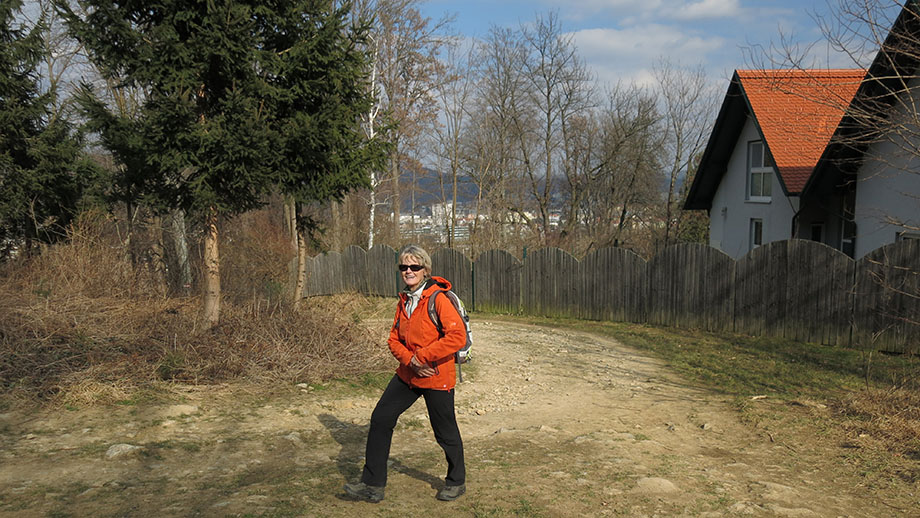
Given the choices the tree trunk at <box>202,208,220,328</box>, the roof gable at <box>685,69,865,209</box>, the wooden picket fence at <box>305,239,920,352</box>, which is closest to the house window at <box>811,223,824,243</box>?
the roof gable at <box>685,69,865,209</box>

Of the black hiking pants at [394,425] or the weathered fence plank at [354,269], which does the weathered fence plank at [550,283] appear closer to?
the weathered fence plank at [354,269]

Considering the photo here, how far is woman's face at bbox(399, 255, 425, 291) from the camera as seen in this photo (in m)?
4.68

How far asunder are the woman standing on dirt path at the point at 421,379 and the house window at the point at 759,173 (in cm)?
1654

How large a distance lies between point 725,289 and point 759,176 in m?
6.65

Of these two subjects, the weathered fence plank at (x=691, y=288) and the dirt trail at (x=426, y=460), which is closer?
the dirt trail at (x=426, y=460)

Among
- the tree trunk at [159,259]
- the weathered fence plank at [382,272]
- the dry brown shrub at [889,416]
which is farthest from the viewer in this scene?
the weathered fence plank at [382,272]

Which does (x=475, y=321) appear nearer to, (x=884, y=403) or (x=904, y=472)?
Answer: (x=884, y=403)

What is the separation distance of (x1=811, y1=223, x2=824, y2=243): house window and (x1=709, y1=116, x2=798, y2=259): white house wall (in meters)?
0.62

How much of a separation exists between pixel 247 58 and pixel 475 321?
31.3 feet

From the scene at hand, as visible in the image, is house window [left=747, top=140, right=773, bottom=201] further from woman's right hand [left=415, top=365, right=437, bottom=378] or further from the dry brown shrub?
woman's right hand [left=415, top=365, right=437, bottom=378]

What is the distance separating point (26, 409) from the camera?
6.71 m

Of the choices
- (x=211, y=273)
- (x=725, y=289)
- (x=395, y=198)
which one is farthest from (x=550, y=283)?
(x=395, y=198)

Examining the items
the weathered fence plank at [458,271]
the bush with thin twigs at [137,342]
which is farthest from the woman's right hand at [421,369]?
the weathered fence plank at [458,271]

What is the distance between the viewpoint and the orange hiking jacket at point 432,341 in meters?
4.58
